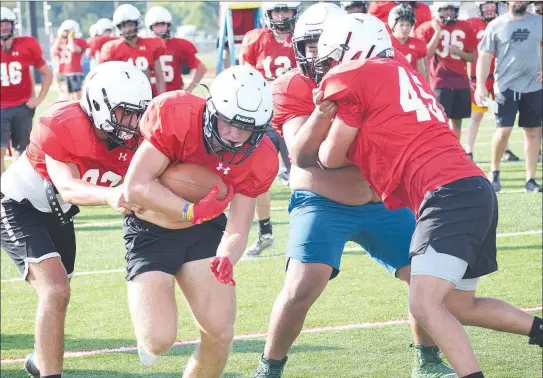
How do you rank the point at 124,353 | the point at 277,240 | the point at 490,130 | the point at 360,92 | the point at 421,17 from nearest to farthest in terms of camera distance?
the point at 360,92
the point at 124,353
the point at 277,240
the point at 421,17
the point at 490,130

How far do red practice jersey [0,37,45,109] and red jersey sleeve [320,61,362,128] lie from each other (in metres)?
7.41

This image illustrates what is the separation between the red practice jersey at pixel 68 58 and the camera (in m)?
20.0

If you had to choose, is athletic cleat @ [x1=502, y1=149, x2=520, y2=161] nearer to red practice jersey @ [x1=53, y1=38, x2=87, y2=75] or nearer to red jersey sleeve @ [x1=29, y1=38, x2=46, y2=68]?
red jersey sleeve @ [x1=29, y1=38, x2=46, y2=68]

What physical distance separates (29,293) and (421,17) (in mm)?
6974

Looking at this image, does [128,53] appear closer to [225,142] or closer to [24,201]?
[24,201]

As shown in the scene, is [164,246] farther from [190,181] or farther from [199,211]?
[199,211]

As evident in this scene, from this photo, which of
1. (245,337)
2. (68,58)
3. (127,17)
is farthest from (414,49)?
(68,58)

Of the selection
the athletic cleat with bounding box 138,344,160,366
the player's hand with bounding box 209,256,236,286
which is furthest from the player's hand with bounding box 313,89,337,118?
the athletic cleat with bounding box 138,344,160,366

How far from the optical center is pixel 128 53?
11.1m

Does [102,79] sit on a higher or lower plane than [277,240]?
higher

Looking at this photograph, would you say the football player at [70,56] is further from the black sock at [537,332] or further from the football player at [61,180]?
the black sock at [537,332]

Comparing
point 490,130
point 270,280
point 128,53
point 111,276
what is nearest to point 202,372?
point 270,280

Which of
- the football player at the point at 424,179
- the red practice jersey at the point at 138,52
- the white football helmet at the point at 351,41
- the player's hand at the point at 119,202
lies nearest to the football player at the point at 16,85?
the red practice jersey at the point at 138,52

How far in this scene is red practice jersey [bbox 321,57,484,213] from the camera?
4.04 meters
